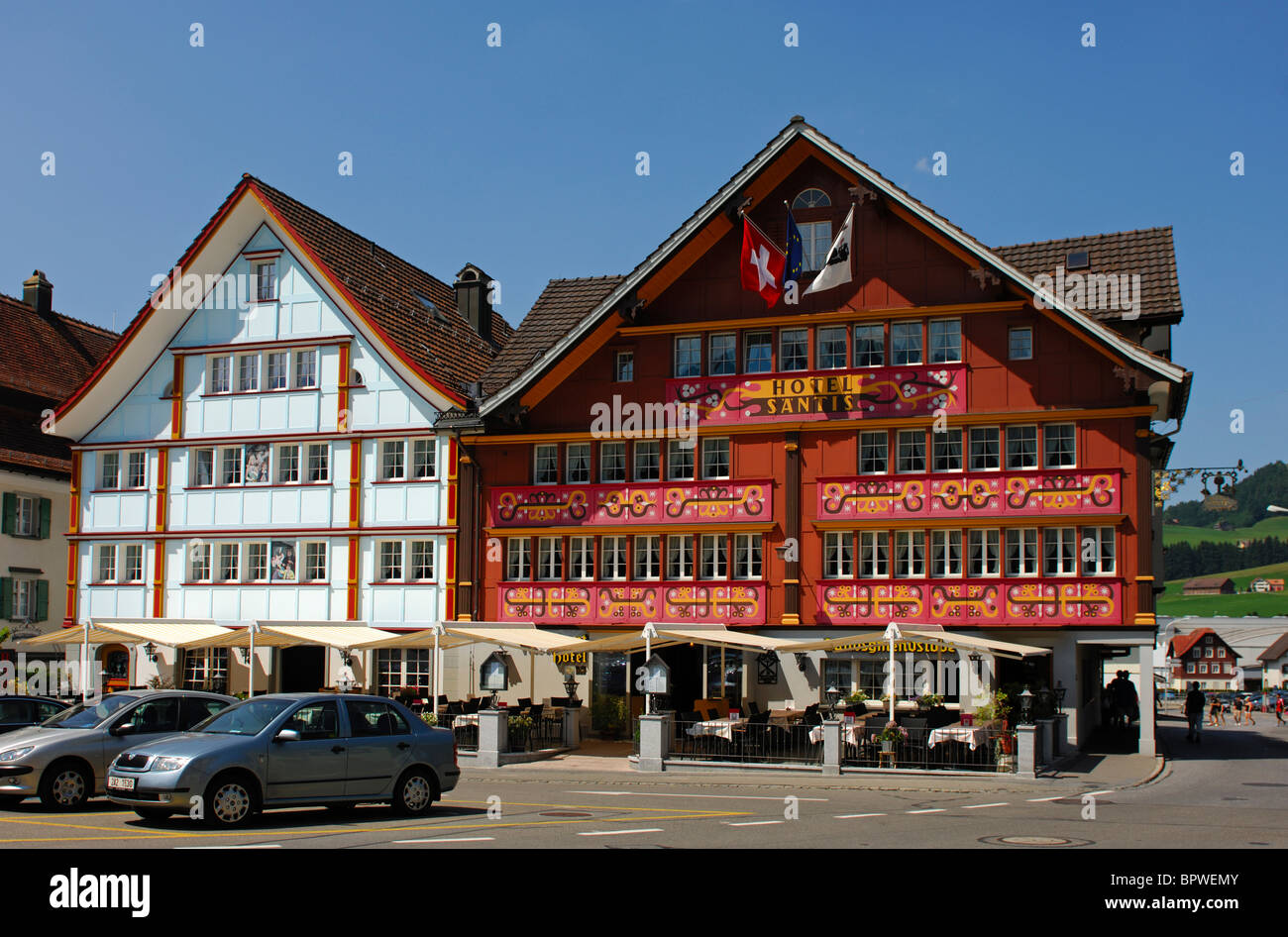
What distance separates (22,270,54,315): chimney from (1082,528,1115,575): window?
3881 cm

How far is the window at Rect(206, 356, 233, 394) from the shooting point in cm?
→ 3934

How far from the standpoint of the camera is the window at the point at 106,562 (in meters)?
40.2

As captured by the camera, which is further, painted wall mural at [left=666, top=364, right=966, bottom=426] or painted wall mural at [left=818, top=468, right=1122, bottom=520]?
painted wall mural at [left=666, top=364, right=966, bottom=426]

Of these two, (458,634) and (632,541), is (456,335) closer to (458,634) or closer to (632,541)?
(632,541)

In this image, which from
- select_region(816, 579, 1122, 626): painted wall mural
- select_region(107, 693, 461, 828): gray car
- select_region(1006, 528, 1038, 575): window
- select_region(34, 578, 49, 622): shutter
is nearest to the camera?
select_region(107, 693, 461, 828): gray car

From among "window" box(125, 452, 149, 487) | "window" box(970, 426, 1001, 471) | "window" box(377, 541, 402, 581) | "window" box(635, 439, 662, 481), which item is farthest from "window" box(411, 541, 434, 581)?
"window" box(970, 426, 1001, 471)

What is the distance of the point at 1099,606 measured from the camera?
101ft

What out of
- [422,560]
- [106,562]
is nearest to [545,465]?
[422,560]

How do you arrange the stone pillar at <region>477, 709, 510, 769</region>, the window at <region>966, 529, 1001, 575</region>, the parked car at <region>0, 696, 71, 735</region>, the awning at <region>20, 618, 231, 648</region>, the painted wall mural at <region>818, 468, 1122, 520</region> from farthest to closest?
the awning at <region>20, 618, 231, 648</region>, the window at <region>966, 529, 1001, 575</region>, the painted wall mural at <region>818, 468, 1122, 520</region>, the stone pillar at <region>477, 709, 510, 769</region>, the parked car at <region>0, 696, 71, 735</region>

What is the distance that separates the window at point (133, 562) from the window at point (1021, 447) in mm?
25048

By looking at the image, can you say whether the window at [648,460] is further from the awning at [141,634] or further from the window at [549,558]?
the awning at [141,634]

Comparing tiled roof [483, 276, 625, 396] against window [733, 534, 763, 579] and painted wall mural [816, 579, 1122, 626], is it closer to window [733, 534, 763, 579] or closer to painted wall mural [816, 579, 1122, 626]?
window [733, 534, 763, 579]

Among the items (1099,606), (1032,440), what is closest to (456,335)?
(1032,440)

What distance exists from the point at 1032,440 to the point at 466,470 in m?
14.8
